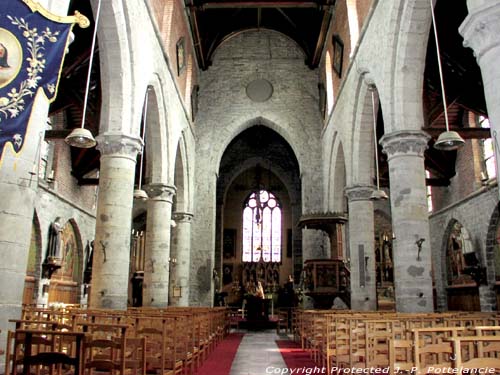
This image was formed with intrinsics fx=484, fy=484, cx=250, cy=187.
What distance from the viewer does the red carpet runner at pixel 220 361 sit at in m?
7.75

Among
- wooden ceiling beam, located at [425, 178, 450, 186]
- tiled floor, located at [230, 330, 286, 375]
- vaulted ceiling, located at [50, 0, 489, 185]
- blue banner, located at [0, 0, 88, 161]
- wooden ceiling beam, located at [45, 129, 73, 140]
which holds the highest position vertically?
vaulted ceiling, located at [50, 0, 489, 185]

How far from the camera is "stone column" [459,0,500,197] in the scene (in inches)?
213

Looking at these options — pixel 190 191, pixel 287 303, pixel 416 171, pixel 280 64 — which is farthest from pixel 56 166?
pixel 287 303

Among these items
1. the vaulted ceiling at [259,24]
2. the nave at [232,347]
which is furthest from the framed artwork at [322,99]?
the nave at [232,347]

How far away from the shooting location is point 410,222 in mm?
9633

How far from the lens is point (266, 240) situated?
96.8ft

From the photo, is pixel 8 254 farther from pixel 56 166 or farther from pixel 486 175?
pixel 486 175

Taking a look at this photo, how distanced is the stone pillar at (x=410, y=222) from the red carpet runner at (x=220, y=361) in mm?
3553

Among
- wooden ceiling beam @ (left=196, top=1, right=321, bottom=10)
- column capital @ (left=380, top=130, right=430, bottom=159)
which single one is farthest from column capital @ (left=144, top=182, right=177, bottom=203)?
wooden ceiling beam @ (left=196, top=1, right=321, bottom=10)

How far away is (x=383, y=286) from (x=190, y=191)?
380 inches

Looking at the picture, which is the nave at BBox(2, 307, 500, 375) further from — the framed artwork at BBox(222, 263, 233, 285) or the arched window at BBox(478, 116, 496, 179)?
the framed artwork at BBox(222, 263, 233, 285)

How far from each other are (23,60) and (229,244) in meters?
24.4

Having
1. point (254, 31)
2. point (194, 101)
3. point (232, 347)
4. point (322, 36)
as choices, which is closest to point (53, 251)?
point (232, 347)

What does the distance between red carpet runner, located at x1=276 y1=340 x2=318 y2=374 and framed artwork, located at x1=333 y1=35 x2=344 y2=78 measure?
969 centimetres
